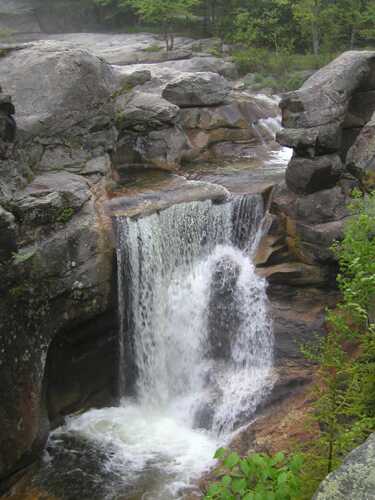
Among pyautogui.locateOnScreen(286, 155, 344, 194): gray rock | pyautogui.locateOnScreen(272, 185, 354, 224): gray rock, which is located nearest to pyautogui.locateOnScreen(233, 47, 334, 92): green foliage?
pyautogui.locateOnScreen(286, 155, 344, 194): gray rock

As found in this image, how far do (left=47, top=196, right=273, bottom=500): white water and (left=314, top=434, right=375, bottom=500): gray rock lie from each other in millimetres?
6771

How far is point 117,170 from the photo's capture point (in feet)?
46.8

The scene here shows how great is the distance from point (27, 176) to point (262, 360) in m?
5.43

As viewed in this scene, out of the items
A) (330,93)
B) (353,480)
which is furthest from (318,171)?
(353,480)

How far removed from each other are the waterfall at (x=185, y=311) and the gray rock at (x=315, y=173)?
5.99 ft

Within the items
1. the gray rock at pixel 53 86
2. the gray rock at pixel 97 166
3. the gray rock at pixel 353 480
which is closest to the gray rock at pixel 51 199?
the gray rock at pixel 97 166

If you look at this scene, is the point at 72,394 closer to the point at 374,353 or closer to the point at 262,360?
the point at 262,360

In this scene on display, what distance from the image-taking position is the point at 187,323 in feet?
36.2

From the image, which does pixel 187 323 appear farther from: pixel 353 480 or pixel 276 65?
pixel 276 65

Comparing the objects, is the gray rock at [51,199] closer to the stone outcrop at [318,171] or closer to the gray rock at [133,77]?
the stone outcrop at [318,171]

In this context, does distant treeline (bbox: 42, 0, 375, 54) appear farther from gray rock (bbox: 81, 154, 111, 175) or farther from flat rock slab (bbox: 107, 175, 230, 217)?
gray rock (bbox: 81, 154, 111, 175)

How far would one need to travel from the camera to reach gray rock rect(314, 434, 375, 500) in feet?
10.4

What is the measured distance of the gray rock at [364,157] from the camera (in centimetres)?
1070

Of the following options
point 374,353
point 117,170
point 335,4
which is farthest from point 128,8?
point 374,353
